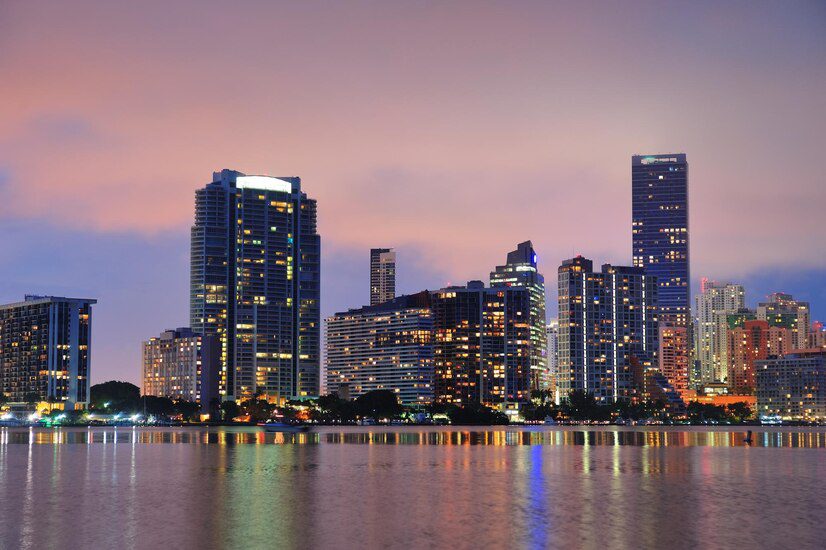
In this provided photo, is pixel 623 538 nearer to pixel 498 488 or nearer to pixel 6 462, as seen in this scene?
pixel 498 488

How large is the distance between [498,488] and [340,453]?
65.8 metres

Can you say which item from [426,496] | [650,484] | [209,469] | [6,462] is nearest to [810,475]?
[650,484]

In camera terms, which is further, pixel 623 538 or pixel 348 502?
pixel 348 502

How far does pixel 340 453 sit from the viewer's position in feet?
513

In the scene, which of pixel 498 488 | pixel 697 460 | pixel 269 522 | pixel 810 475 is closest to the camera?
pixel 269 522

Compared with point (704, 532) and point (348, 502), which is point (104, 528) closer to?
point (348, 502)

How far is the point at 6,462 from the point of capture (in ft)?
430

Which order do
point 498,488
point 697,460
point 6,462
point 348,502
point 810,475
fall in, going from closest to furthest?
point 348,502
point 498,488
point 810,475
point 6,462
point 697,460

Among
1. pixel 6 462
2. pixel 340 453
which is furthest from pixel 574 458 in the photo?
pixel 6 462

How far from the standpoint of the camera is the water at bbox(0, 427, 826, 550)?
206 feet

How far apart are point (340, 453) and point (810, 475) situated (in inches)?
2725

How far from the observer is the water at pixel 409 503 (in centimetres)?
6272

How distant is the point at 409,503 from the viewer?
266 feet

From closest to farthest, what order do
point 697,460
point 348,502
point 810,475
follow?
1. point 348,502
2. point 810,475
3. point 697,460
